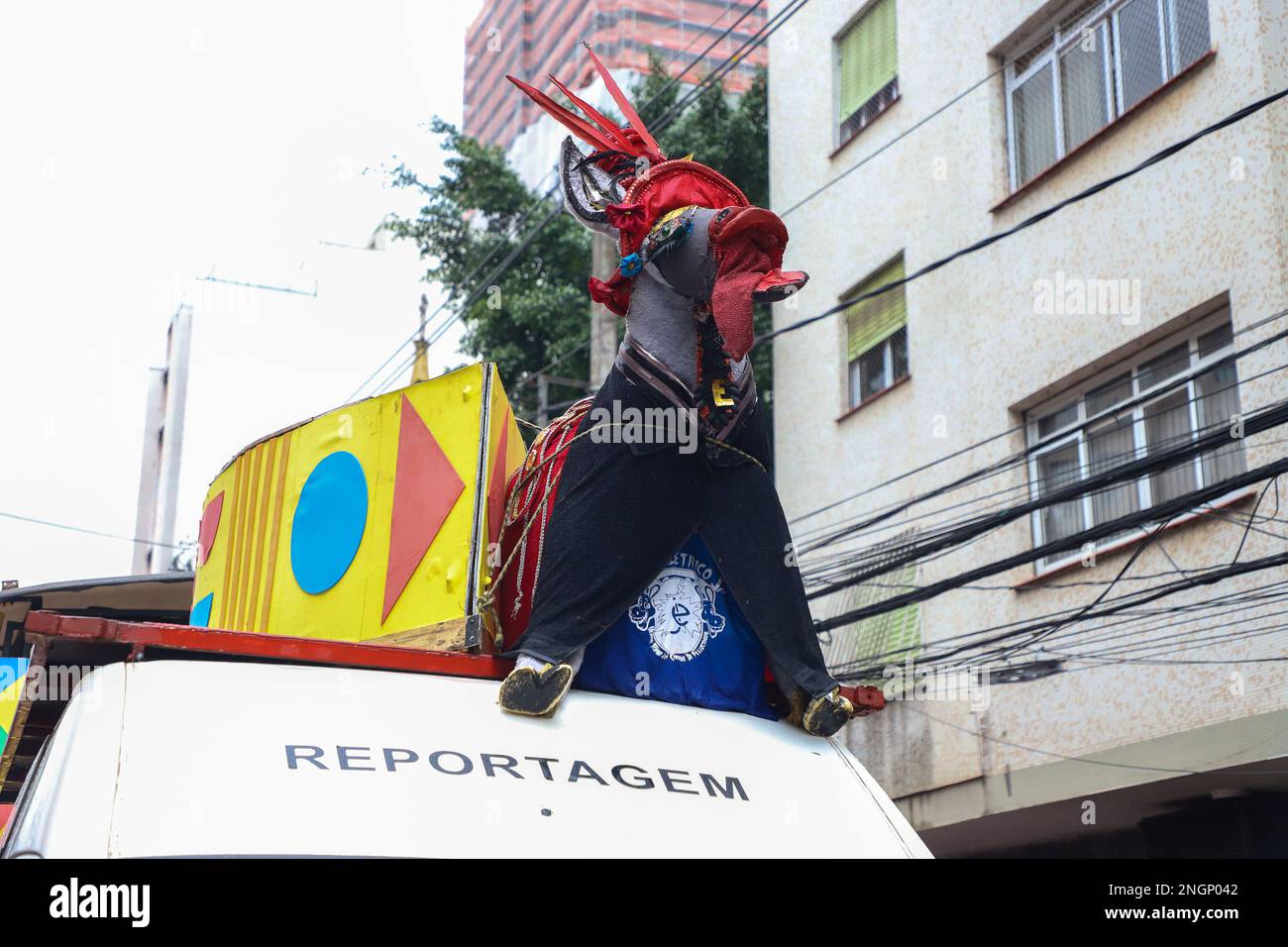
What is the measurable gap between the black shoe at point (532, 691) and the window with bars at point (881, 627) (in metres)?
8.99

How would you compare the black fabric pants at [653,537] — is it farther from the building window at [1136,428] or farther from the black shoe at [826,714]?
the building window at [1136,428]

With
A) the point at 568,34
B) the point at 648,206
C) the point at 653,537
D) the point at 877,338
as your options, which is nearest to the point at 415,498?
the point at 653,537

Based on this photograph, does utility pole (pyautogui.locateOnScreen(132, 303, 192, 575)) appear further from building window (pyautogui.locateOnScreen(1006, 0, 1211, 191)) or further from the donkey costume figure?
the donkey costume figure

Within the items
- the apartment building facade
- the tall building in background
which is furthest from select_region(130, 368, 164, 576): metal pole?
the tall building in background

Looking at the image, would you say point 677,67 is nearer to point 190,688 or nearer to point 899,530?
point 899,530

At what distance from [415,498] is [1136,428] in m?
7.78

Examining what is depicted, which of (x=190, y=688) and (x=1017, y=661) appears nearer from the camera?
(x=190, y=688)

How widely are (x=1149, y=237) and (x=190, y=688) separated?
9.02 m

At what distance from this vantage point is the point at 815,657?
464 cm

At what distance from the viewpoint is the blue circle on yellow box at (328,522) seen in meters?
4.95

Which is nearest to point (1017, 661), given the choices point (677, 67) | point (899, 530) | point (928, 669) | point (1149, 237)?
point (928, 669)

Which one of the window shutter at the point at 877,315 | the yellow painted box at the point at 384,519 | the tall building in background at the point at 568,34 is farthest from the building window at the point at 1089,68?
the tall building in background at the point at 568,34

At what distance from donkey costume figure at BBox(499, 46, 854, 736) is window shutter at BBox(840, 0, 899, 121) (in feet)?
35.6
